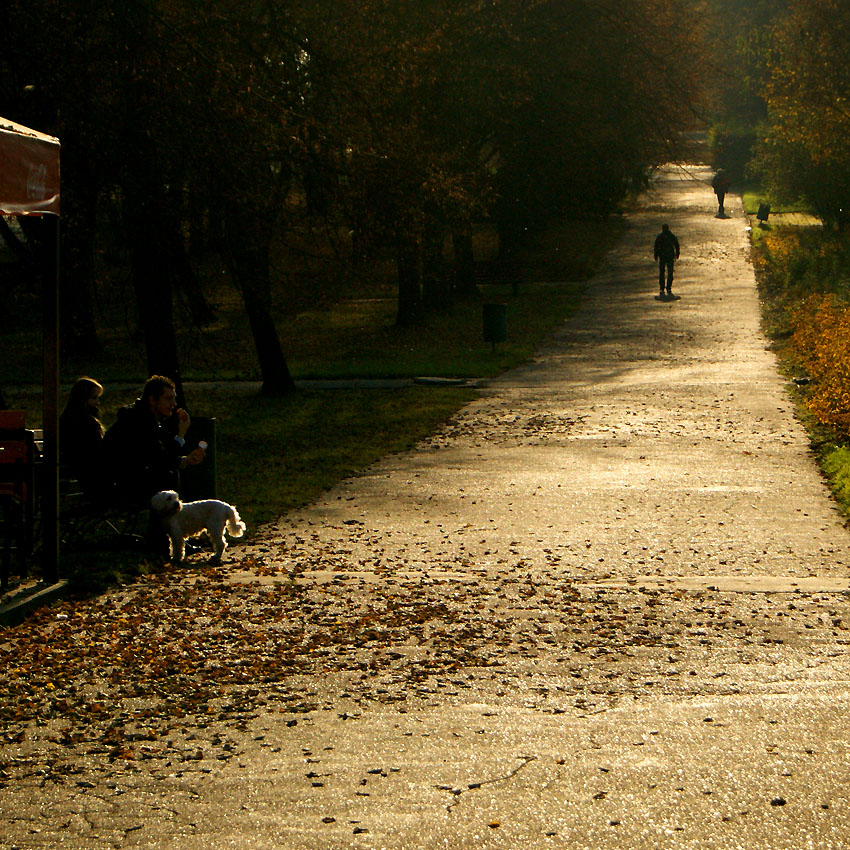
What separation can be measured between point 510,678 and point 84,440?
190 inches

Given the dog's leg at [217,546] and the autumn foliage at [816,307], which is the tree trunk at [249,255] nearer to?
the dog's leg at [217,546]

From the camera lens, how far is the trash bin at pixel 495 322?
2586cm

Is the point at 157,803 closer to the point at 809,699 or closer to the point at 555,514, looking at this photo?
the point at 809,699

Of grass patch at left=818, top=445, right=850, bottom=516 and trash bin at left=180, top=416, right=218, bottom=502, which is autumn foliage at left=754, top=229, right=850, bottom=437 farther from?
trash bin at left=180, top=416, right=218, bottom=502

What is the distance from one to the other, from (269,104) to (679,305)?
20905 mm

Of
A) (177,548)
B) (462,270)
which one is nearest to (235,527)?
(177,548)

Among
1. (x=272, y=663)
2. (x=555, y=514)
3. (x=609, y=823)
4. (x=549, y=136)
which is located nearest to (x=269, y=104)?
(x=555, y=514)

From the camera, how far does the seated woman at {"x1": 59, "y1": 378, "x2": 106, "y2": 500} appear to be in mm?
10086

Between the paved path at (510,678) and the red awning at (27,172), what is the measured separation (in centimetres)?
252

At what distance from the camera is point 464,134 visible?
3403cm

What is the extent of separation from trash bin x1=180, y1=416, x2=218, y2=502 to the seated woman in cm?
93

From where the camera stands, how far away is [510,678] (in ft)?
22.1

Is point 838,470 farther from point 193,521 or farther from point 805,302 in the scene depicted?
point 805,302

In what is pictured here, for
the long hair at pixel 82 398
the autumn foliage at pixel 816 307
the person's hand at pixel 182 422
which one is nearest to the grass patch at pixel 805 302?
the autumn foliage at pixel 816 307
